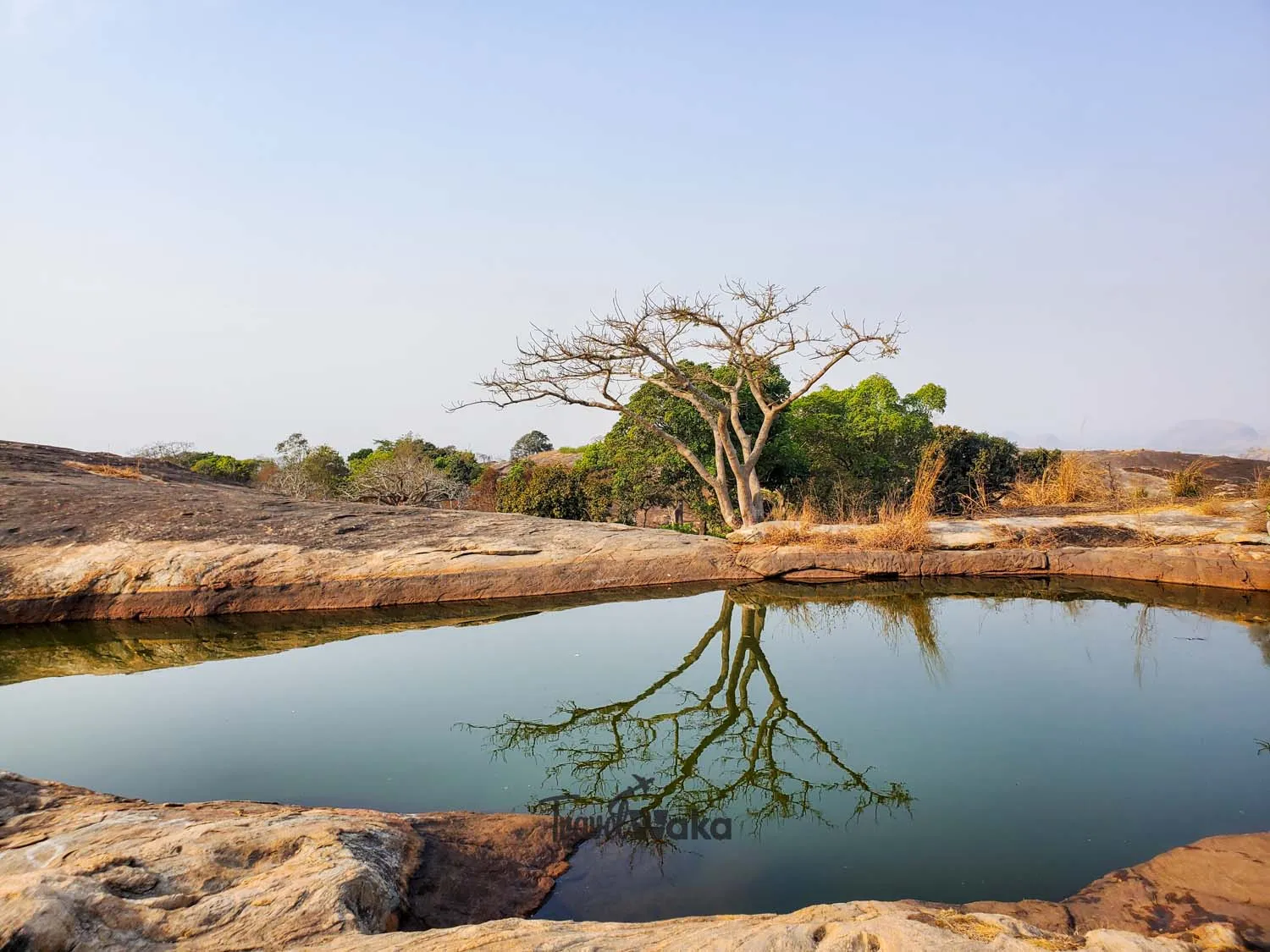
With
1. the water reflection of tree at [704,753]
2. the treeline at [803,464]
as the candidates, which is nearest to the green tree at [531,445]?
the treeline at [803,464]

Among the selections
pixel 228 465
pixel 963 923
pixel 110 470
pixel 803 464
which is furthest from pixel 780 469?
pixel 228 465

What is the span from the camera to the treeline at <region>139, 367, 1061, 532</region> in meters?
14.3

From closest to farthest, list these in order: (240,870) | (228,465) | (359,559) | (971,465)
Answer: (240,870), (359,559), (971,465), (228,465)

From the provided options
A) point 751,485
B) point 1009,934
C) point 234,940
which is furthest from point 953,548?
point 234,940

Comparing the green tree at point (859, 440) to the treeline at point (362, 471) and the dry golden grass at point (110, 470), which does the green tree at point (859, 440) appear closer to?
the treeline at point (362, 471)

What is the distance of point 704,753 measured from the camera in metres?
4.54

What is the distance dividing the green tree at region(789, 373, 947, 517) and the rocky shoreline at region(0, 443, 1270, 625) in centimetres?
417

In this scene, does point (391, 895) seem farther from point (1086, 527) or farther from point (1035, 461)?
point (1035, 461)

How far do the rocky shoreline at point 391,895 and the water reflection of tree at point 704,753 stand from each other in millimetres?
703

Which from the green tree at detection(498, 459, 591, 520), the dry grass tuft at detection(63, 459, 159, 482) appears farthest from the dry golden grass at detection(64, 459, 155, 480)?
the green tree at detection(498, 459, 591, 520)

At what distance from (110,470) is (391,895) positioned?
13733 millimetres

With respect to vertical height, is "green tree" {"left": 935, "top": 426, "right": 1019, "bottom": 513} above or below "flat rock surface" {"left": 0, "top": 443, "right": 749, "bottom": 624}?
above

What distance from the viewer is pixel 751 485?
1303 centimetres

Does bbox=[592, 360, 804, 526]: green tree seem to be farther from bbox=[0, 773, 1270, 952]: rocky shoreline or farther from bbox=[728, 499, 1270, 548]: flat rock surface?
bbox=[0, 773, 1270, 952]: rocky shoreline
